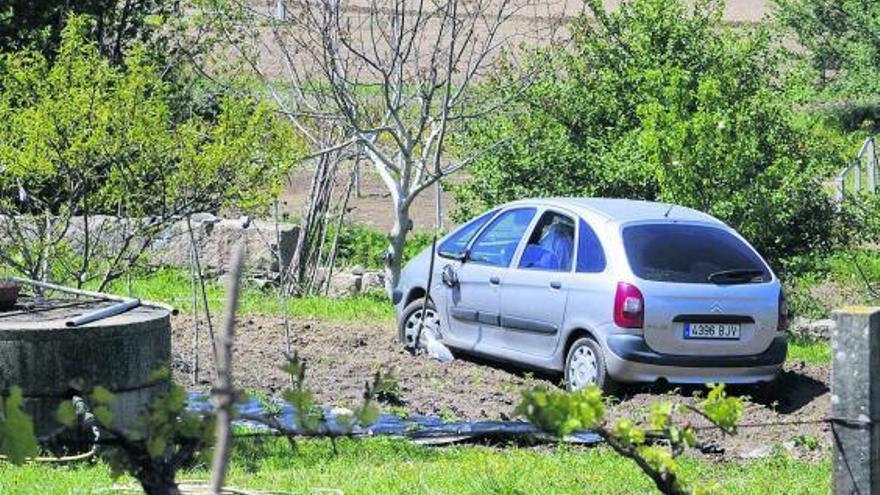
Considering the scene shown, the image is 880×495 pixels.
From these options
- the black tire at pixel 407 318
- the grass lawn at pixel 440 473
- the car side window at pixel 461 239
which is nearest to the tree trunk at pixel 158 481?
the grass lawn at pixel 440 473

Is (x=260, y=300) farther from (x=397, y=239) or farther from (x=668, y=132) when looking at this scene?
(x=668, y=132)

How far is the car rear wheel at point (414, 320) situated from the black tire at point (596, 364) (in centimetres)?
179

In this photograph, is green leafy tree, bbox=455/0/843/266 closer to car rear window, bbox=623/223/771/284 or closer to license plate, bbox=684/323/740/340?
car rear window, bbox=623/223/771/284

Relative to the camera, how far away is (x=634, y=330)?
1245 centimetres

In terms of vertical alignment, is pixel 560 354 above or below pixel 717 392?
below

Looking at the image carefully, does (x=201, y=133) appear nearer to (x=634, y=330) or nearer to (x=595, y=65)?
(x=634, y=330)

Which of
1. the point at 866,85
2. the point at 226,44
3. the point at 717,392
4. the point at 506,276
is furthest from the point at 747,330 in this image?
the point at 866,85

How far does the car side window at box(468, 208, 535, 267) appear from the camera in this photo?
1401 cm

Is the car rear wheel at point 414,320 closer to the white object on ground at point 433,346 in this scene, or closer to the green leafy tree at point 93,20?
the white object on ground at point 433,346

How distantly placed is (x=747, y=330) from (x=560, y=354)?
1.40m

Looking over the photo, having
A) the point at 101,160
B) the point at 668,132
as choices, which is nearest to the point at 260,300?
the point at 668,132

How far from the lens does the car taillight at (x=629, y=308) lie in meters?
12.5

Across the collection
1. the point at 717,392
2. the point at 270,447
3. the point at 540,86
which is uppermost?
the point at 540,86

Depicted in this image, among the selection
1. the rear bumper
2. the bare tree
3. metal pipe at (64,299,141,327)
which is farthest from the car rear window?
the bare tree
